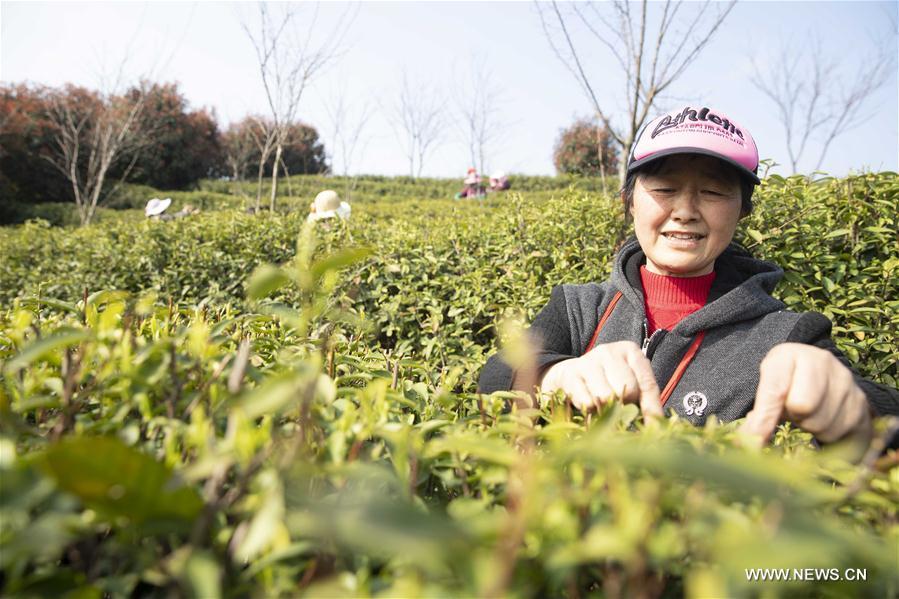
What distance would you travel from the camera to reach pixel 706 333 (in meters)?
1.75

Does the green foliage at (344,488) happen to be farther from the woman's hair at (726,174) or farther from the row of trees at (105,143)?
the row of trees at (105,143)

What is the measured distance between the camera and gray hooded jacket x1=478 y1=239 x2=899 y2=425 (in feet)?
5.27

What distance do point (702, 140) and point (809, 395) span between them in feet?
3.12

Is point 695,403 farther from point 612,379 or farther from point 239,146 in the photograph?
point 239,146

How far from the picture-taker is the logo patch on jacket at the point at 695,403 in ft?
5.27

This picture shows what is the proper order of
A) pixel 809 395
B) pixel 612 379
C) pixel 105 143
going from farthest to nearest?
pixel 105 143
pixel 612 379
pixel 809 395

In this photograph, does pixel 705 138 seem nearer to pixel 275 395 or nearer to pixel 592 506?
pixel 592 506

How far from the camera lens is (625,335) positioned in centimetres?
179

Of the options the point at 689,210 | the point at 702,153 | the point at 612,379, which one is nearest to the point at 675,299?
the point at 689,210

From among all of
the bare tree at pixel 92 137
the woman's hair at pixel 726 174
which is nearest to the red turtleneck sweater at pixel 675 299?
the woman's hair at pixel 726 174

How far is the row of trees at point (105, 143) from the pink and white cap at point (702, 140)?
12441mm

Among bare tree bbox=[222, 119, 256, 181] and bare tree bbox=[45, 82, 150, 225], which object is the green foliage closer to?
bare tree bbox=[45, 82, 150, 225]

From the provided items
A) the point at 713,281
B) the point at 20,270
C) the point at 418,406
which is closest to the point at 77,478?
the point at 418,406

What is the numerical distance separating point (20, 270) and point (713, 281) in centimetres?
645
